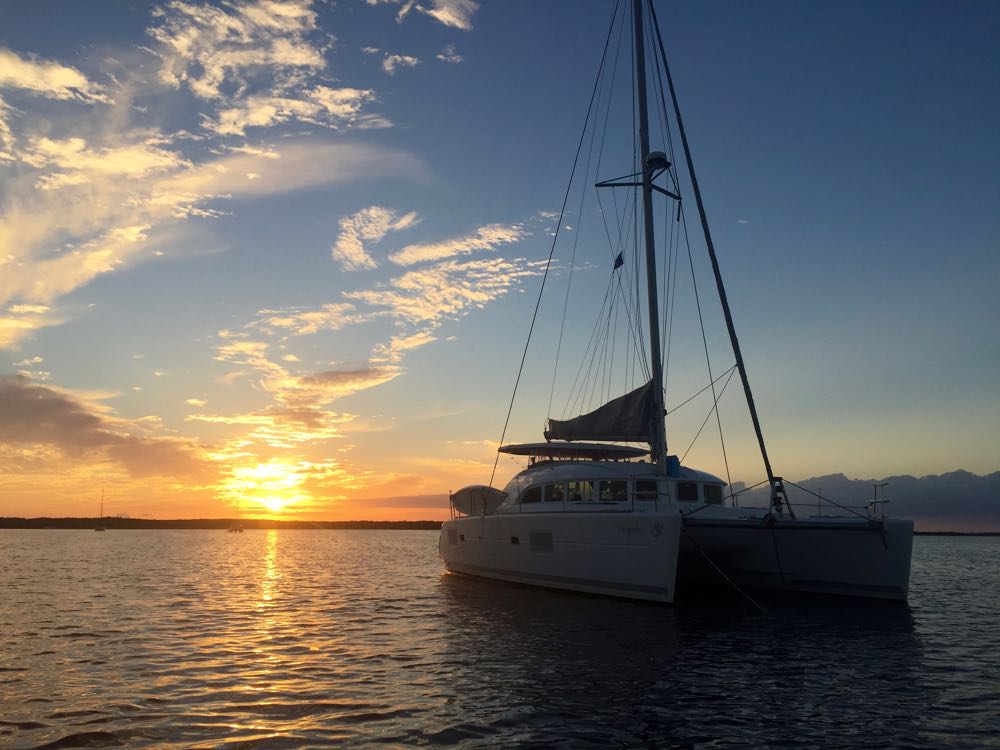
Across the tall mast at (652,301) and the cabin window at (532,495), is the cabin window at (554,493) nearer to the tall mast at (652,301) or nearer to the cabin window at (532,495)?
the cabin window at (532,495)

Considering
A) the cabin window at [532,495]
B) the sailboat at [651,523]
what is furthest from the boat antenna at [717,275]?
the cabin window at [532,495]

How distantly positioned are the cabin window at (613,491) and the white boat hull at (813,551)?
1.88 metres

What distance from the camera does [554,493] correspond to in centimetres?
2092

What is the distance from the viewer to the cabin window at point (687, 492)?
1995 cm

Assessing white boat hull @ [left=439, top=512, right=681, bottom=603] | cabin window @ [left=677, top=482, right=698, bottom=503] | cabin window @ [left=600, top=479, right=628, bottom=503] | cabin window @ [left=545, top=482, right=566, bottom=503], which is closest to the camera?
white boat hull @ [left=439, top=512, right=681, bottom=603]

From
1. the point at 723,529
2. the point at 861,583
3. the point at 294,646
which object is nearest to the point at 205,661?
the point at 294,646

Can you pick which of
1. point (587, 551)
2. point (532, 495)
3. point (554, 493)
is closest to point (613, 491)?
point (587, 551)

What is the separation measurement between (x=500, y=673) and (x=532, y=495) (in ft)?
36.8

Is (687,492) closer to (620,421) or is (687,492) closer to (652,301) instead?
(620,421)

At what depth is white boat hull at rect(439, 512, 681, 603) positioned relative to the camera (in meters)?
16.2

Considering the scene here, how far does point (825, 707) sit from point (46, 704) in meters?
9.55

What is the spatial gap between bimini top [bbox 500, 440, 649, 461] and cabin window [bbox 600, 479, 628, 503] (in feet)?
11.6

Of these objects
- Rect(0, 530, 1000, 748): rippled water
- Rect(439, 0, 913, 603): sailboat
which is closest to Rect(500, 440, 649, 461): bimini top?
Rect(439, 0, 913, 603): sailboat

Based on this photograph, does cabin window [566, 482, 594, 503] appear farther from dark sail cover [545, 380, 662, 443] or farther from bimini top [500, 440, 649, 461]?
bimini top [500, 440, 649, 461]
